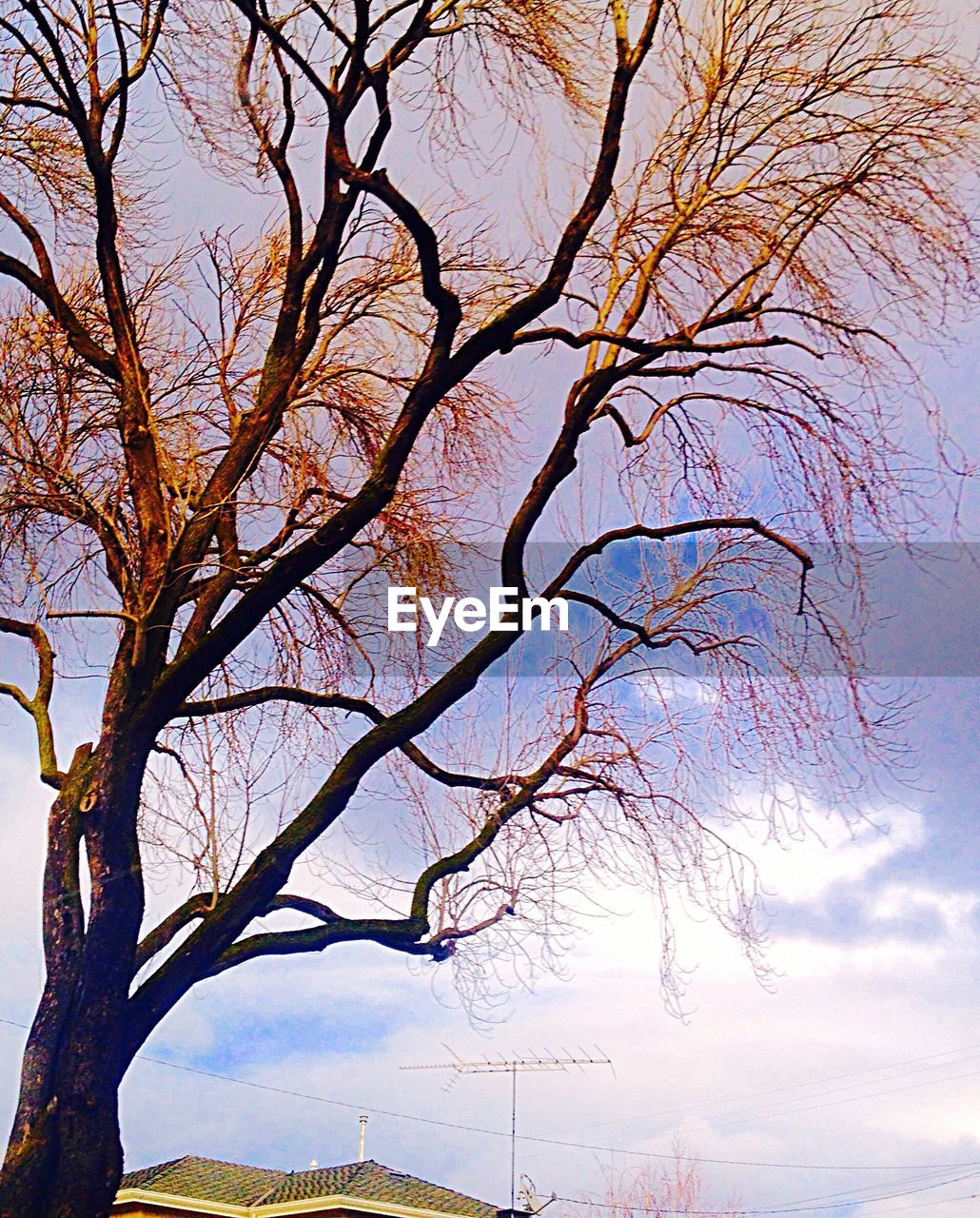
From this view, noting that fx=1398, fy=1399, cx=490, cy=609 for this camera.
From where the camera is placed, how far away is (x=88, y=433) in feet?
20.1

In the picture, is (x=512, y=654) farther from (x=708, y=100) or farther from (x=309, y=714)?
(x=708, y=100)

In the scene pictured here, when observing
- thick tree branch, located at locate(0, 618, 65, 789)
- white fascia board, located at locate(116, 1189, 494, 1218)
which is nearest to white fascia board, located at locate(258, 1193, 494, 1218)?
white fascia board, located at locate(116, 1189, 494, 1218)

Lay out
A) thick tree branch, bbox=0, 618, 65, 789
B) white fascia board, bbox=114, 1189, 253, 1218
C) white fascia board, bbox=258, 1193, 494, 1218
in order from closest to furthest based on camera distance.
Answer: thick tree branch, bbox=0, 618, 65, 789
white fascia board, bbox=114, 1189, 253, 1218
white fascia board, bbox=258, 1193, 494, 1218

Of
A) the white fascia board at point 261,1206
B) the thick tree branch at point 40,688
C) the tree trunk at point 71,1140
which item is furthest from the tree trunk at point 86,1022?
the white fascia board at point 261,1206

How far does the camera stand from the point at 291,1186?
20.0 meters

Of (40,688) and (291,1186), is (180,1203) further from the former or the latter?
(40,688)

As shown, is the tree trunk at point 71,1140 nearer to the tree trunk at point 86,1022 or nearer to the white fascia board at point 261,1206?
the tree trunk at point 86,1022

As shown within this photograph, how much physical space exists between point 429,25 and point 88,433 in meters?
2.25

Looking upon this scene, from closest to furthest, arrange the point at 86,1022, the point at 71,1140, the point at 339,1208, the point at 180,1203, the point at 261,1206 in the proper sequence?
the point at 71,1140
the point at 86,1022
the point at 180,1203
the point at 339,1208
the point at 261,1206

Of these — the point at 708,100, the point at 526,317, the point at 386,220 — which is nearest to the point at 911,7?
the point at 708,100

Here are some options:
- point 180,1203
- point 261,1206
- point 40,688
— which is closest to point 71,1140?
point 40,688

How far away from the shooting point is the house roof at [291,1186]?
19.1m

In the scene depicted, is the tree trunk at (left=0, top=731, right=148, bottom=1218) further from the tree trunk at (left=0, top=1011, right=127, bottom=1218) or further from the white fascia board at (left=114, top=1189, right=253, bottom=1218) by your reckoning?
the white fascia board at (left=114, top=1189, right=253, bottom=1218)

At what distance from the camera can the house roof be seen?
A: 19.1 metres
